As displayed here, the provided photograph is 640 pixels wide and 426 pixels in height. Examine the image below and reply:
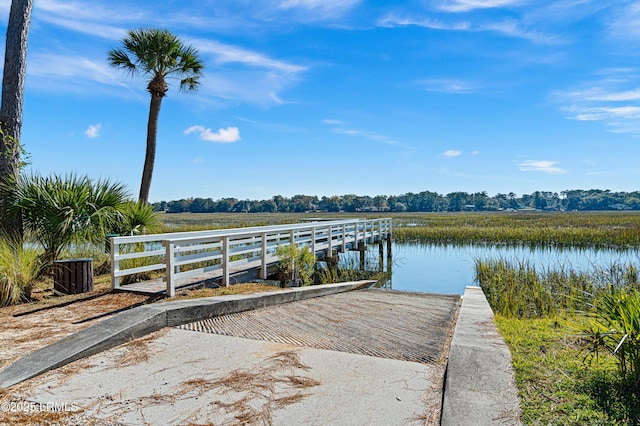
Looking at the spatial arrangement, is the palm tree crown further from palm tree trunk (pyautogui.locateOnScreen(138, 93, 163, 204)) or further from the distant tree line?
the distant tree line

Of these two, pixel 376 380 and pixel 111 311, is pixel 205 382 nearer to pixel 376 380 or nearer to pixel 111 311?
pixel 376 380

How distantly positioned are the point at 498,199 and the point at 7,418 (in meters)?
194

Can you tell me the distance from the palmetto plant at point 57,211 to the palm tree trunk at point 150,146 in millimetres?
6713

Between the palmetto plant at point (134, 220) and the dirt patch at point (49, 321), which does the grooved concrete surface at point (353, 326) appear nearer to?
the dirt patch at point (49, 321)

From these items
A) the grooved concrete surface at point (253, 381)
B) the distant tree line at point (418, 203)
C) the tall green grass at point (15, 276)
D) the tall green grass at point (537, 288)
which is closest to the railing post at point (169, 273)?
the grooved concrete surface at point (253, 381)

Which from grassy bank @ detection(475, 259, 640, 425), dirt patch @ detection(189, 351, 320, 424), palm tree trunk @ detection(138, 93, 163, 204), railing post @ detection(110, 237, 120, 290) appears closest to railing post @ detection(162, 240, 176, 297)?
railing post @ detection(110, 237, 120, 290)

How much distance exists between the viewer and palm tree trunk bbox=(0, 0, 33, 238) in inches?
378

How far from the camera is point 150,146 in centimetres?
1744

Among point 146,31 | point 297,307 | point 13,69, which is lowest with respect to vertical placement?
point 297,307

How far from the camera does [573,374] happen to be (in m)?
3.79

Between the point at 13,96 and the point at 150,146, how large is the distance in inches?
294

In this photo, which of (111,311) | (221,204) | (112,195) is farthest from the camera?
(221,204)

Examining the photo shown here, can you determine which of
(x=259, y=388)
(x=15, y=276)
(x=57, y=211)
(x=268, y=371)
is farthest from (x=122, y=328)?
(x=57, y=211)

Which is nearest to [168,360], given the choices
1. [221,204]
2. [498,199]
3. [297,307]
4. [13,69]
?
[297,307]
